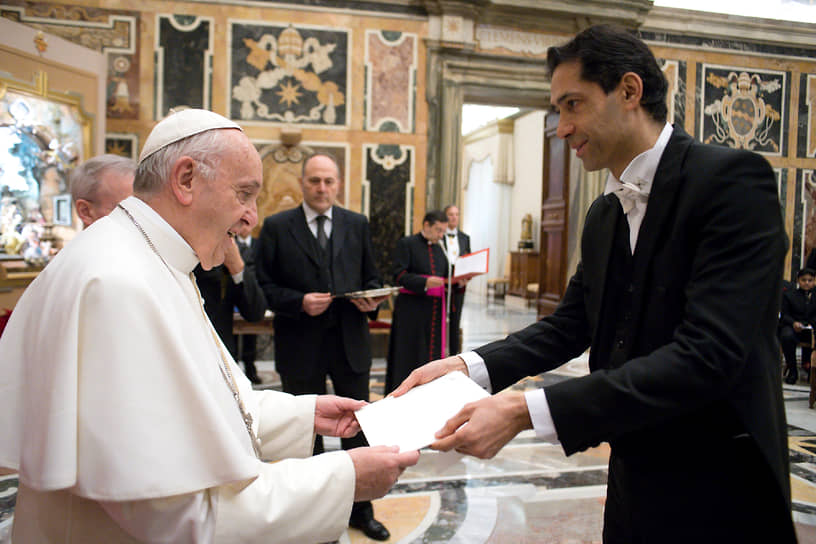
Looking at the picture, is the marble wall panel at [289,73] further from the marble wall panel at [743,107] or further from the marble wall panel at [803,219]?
the marble wall panel at [803,219]

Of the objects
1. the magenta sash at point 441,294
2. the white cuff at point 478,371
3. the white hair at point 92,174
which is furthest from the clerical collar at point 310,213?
the magenta sash at point 441,294

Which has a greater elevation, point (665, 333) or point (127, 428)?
point (665, 333)

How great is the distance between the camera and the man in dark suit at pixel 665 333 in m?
1.26

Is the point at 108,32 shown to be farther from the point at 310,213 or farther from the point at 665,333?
the point at 665,333

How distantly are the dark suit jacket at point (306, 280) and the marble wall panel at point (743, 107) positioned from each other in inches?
311

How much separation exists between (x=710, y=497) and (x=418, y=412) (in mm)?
704

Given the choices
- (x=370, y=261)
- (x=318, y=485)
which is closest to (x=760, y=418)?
(x=318, y=485)

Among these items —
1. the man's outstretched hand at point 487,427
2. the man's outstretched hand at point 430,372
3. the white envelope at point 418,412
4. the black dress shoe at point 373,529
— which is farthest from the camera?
the black dress shoe at point 373,529

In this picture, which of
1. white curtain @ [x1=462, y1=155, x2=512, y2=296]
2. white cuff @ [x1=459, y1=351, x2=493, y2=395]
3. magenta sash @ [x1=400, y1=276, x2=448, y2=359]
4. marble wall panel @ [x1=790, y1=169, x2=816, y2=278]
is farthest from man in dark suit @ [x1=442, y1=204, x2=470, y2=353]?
white curtain @ [x1=462, y1=155, x2=512, y2=296]

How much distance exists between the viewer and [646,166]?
4.86 feet

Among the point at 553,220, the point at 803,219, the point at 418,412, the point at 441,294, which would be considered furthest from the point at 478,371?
the point at 803,219

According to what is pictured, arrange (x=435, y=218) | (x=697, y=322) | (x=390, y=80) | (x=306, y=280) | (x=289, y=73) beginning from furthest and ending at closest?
(x=390, y=80)
(x=289, y=73)
(x=435, y=218)
(x=306, y=280)
(x=697, y=322)

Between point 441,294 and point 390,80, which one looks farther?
point 390,80

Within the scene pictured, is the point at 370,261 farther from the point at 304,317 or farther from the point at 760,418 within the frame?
the point at 760,418
